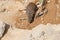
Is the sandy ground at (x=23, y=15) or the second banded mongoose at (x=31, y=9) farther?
the second banded mongoose at (x=31, y=9)

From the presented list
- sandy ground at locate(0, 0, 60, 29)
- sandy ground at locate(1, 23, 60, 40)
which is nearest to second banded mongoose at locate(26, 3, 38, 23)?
sandy ground at locate(0, 0, 60, 29)

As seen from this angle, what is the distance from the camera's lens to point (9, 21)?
457cm

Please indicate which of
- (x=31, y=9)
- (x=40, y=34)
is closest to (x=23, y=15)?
(x=31, y=9)

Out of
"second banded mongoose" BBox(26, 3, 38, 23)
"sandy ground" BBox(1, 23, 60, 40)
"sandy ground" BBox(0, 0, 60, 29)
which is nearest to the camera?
"sandy ground" BBox(1, 23, 60, 40)

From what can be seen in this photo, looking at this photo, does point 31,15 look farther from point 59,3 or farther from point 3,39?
point 3,39

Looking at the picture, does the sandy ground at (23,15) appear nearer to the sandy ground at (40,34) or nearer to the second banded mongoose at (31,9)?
the second banded mongoose at (31,9)

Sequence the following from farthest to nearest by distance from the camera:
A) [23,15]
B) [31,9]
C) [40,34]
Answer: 1. [31,9]
2. [23,15]
3. [40,34]

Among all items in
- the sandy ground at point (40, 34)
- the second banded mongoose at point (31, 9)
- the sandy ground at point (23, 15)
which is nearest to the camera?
the sandy ground at point (40, 34)

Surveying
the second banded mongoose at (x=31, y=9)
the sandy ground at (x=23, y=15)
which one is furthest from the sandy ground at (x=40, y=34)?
the second banded mongoose at (x=31, y=9)

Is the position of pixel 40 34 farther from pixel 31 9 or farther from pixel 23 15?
pixel 31 9

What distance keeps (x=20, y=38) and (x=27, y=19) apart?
0.95 m

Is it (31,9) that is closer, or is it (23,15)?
(23,15)

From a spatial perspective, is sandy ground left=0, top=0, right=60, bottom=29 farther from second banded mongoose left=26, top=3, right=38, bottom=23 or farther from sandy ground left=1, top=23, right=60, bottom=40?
sandy ground left=1, top=23, right=60, bottom=40

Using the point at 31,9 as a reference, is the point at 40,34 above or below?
above
